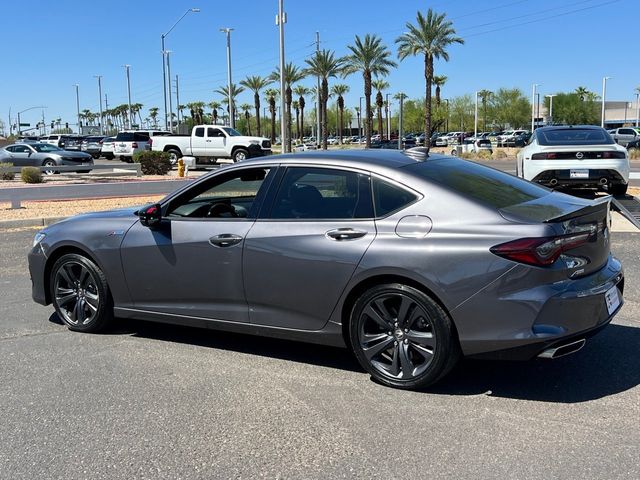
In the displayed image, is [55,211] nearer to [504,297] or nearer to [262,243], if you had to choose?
[262,243]

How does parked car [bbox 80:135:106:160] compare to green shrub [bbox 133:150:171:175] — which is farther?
parked car [bbox 80:135:106:160]

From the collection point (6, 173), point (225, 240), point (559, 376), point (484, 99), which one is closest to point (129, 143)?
point (6, 173)

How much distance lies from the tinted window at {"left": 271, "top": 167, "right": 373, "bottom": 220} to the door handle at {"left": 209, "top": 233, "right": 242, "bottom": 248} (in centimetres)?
32

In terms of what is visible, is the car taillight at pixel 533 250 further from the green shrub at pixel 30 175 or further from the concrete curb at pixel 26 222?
the green shrub at pixel 30 175

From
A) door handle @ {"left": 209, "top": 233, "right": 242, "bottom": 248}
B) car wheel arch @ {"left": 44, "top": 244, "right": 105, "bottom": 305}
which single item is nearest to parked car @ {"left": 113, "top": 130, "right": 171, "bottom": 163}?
car wheel arch @ {"left": 44, "top": 244, "right": 105, "bottom": 305}

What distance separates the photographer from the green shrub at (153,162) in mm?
27594

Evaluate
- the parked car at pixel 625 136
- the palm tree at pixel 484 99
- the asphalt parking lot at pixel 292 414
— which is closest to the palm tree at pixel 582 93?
the palm tree at pixel 484 99

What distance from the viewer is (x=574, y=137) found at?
12.3 metres

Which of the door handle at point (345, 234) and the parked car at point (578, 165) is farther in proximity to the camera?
the parked car at point (578, 165)

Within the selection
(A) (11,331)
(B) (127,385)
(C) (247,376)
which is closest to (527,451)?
(C) (247,376)

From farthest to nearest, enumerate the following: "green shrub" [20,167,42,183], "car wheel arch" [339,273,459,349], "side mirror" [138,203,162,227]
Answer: "green shrub" [20,167,42,183] < "side mirror" [138,203,162,227] < "car wheel arch" [339,273,459,349]

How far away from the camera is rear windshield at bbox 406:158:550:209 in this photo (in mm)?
4172

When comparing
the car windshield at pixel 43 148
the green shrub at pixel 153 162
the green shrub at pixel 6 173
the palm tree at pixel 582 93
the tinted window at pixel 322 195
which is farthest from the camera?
the palm tree at pixel 582 93

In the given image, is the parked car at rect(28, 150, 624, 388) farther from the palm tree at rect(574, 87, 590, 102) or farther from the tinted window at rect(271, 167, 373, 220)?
the palm tree at rect(574, 87, 590, 102)
